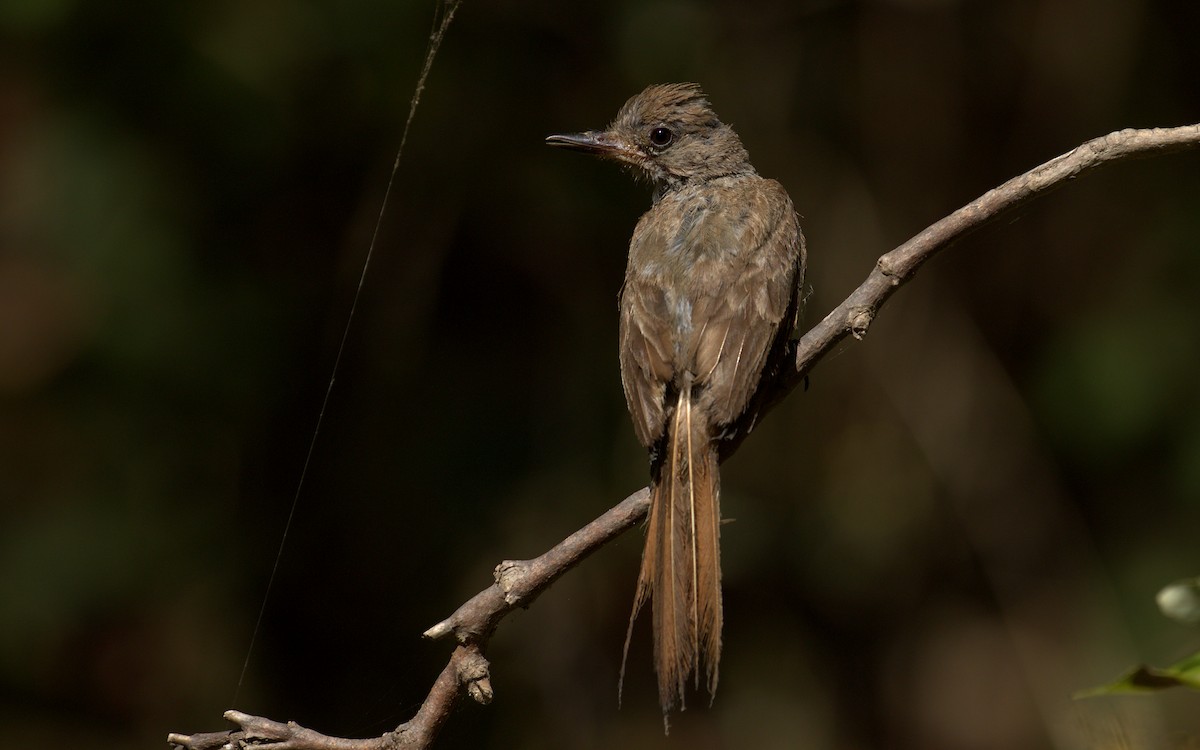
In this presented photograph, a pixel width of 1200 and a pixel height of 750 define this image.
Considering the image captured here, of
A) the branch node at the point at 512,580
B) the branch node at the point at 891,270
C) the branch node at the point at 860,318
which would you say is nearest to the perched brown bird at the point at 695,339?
the branch node at the point at 512,580

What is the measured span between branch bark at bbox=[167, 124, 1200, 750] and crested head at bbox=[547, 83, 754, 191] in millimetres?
1527

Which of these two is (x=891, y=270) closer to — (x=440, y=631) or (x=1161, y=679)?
(x=440, y=631)

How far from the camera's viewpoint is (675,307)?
3.46 m

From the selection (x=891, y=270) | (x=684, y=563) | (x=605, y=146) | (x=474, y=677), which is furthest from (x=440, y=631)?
(x=605, y=146)

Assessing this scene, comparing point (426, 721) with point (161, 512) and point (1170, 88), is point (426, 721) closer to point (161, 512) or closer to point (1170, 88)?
point (161, 512)

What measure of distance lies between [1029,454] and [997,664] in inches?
41.4

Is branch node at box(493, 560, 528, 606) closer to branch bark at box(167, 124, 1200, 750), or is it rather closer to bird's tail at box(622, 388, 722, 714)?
branch bark at box(167, 124, 1200, 750)

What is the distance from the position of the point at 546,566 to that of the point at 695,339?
94 cm

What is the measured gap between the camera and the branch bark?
2.46 metres

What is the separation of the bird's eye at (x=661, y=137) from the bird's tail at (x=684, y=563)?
4.97 ft

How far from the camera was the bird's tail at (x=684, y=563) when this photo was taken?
2.70 metres

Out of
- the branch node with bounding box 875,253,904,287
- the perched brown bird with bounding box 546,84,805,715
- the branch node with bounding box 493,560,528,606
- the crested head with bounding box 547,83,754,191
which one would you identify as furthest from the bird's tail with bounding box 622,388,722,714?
the crested head with bounding box 547,83,754,191

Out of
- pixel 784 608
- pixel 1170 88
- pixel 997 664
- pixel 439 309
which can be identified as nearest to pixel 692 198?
pixel 439 309

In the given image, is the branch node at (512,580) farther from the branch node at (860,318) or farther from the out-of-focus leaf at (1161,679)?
the out-of-focus leaf at (1161,679)
